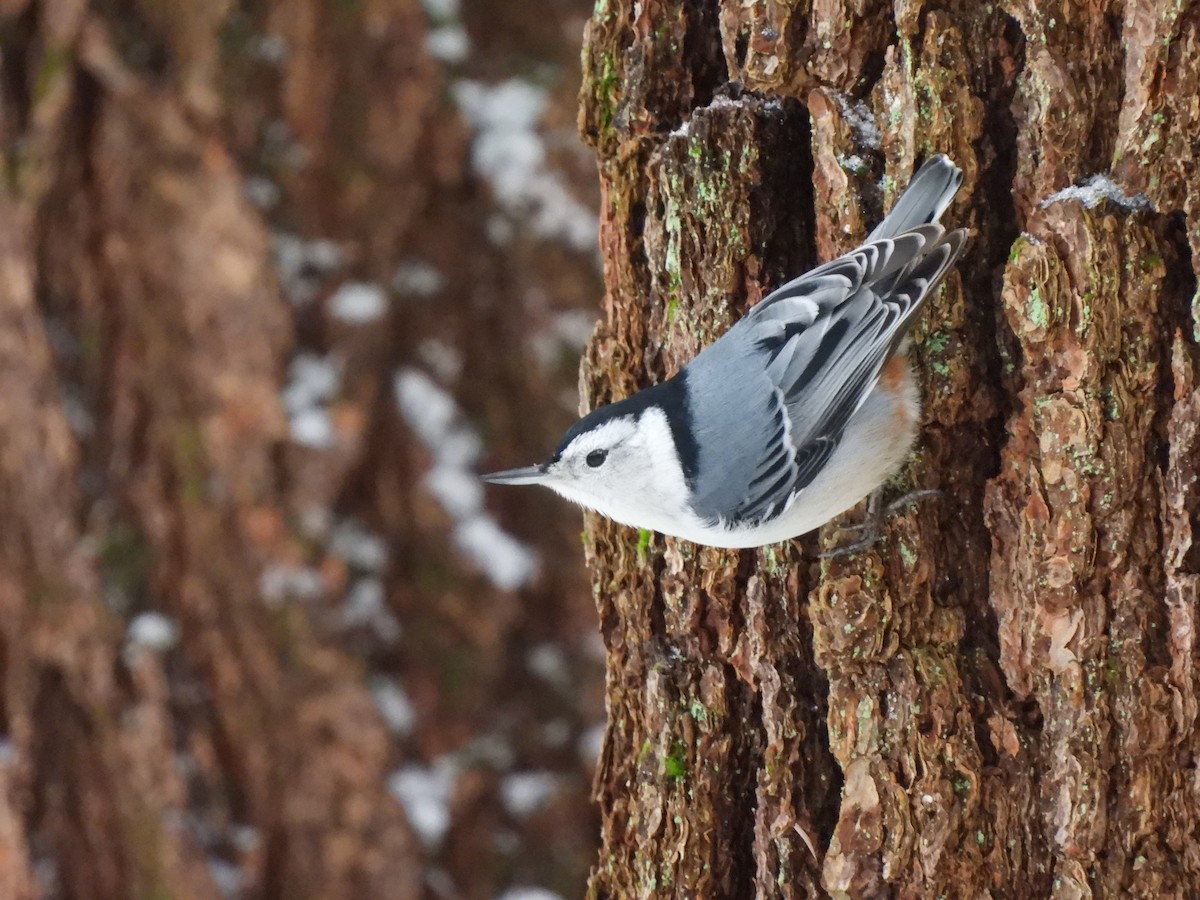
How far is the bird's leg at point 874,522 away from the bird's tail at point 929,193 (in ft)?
1.31

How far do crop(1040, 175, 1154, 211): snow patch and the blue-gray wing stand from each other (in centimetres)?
15

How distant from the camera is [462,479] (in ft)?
8.98

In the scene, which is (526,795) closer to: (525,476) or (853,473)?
(525,476)

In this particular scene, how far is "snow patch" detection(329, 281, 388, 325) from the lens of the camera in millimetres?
2662

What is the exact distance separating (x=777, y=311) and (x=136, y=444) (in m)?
1.66

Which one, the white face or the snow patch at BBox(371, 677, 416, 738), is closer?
the white face

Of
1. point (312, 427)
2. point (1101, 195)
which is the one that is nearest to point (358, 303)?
point (312, 427)

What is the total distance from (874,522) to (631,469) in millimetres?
395

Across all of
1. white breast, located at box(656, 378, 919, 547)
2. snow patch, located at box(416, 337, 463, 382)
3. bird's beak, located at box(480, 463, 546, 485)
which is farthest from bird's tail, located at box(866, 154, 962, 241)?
snow patch, located at box(416, 337, 463, 382)

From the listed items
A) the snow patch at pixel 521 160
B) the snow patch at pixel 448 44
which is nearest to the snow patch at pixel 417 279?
the snow patch at pixel 521 160

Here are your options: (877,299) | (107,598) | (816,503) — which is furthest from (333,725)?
(877,299)

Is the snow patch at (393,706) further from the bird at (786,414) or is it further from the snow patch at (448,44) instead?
the snow patch at (448,44)

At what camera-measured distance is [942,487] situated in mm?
1775

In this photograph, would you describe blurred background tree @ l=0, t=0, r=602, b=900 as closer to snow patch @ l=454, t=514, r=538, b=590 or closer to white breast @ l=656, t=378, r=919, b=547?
snow patch @ l=454, t=514, r=538, b=590
